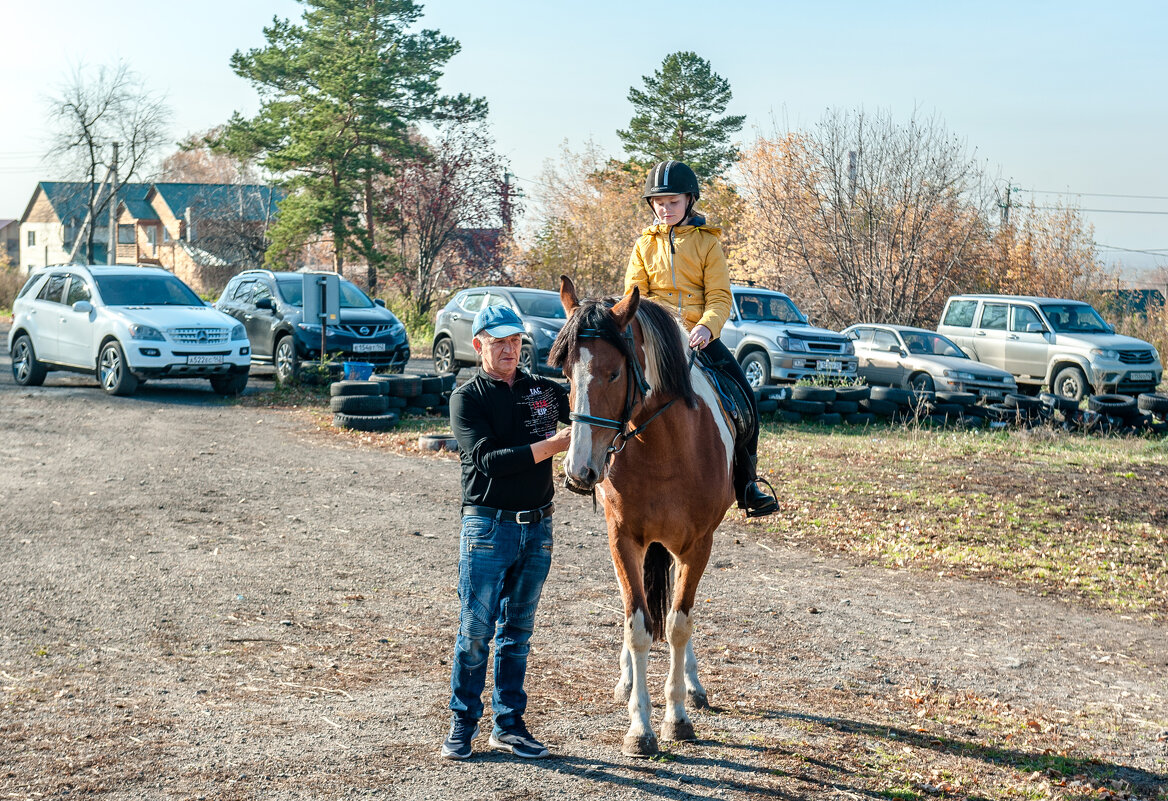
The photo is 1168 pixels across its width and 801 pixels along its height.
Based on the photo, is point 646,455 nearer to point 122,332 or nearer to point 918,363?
point 122,332

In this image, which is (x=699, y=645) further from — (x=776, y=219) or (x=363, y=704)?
(x=776, y=219)

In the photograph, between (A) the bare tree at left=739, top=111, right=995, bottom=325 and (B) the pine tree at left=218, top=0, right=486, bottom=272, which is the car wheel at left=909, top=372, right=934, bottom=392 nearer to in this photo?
(A) the bare tree at left=739, top=111, right=995, bottom=325

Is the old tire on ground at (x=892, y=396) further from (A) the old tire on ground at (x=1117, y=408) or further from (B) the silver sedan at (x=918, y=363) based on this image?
(A) the old tire on ground at (x=1117, y=408)

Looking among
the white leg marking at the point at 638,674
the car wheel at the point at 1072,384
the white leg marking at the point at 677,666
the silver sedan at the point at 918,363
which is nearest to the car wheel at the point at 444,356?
the silver sedan at the point at 918,363

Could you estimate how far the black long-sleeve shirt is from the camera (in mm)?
4301

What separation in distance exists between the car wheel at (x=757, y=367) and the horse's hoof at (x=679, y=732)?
1425cm

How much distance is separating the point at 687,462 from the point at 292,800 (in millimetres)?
2229

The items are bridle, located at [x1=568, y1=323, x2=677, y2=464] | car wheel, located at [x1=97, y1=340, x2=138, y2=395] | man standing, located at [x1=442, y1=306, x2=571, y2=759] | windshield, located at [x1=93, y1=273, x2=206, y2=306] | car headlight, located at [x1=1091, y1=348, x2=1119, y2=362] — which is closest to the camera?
bridle, located at [x1=568, y1=323, x2=677, y2=464]

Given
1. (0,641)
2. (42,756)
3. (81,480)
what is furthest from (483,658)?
(81,480)

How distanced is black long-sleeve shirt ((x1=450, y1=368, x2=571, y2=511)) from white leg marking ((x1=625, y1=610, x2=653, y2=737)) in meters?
0.76

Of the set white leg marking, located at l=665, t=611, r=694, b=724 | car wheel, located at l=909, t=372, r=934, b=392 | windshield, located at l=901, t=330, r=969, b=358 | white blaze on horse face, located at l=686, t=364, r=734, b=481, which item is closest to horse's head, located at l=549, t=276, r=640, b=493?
white blaze on horse face, located at l=686, t=364, r=734, b=481

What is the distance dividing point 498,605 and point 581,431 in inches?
37.8

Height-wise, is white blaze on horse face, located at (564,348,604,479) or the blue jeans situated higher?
white blaze on horse face, located at (564,348,604,479)

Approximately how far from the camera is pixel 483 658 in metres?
4.43
